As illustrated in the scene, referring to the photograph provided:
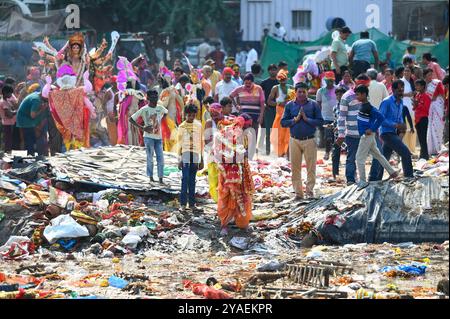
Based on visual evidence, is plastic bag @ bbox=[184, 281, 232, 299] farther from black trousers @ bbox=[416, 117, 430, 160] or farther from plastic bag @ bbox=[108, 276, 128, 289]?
black trousers @ bbox=[416, 117, 430, 160]

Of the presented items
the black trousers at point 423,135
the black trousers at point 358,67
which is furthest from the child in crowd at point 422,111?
the black trousers at point 358,67

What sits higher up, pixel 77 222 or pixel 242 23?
pixel 242 23

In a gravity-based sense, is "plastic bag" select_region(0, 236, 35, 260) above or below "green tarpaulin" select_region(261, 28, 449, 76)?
below

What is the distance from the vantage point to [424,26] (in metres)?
34.7

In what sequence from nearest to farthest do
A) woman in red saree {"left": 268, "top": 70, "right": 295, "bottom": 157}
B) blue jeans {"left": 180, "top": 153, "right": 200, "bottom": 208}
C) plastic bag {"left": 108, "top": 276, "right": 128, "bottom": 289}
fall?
1. plastic bag {"left": 108, "top": 276, "right": 128, "bottom": 289}
2. blue jeans {"left": 180, "top": 153, "right": 200, "bottom": 208}
3. woman in red saree {"left": 268, "top": 70, "right": 295, "bottom": 157}

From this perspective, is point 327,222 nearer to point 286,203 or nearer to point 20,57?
point 286,203

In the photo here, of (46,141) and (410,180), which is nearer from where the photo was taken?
(410,180)

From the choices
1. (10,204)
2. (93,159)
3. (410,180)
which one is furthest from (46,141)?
(410,180)

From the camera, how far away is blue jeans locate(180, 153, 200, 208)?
13.7 m

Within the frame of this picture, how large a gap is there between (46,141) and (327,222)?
6.46 m

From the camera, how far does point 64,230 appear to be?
41.1 feet

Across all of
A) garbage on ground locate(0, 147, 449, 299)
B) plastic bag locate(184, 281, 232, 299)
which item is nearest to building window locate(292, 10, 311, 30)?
garbage on ground locate(0, 147, 449, 299)

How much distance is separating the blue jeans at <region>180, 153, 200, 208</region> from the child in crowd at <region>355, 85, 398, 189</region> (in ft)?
7.01
